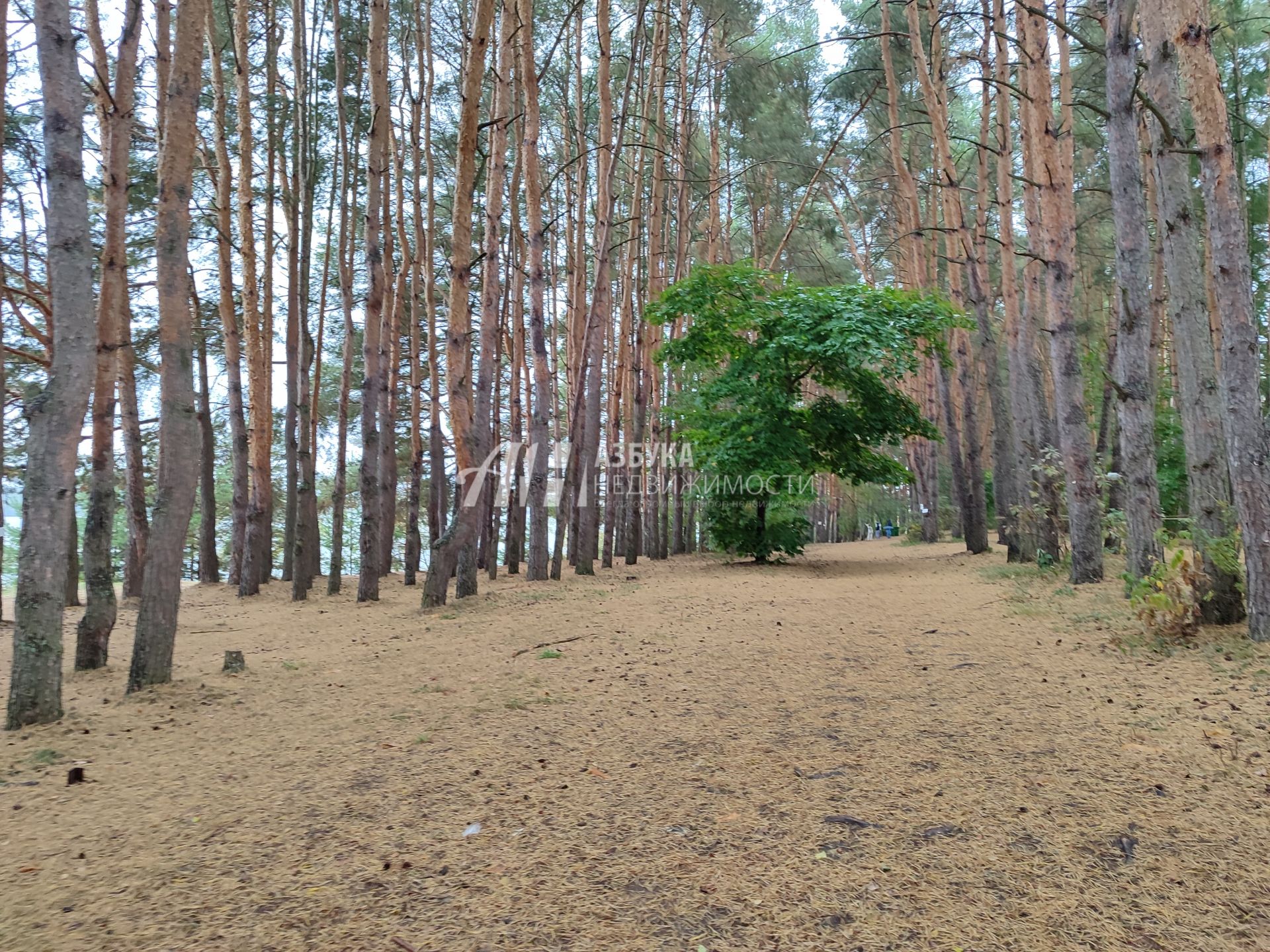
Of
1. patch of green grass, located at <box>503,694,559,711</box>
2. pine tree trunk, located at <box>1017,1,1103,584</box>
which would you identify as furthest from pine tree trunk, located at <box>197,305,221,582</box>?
pine tree trunk, located at <box>1017,1,1103,584</box>

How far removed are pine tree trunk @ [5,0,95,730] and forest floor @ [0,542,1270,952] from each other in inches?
15.2

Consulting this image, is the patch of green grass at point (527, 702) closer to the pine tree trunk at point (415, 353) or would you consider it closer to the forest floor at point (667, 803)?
the forest floor at point (667, 803)

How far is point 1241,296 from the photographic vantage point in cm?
425

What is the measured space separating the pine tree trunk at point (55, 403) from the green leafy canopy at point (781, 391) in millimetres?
9083

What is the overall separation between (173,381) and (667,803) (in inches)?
146

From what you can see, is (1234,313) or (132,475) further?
(132,475)

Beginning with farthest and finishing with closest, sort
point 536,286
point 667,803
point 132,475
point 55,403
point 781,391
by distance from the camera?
point 781,391 < point 132,475 < point 536,286 < point 55,403 < point 667,803

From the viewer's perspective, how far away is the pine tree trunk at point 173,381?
4449 millimetres

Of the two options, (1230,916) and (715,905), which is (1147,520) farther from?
(715,905)

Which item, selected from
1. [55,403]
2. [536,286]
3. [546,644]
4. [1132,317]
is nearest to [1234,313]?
[1132,317]

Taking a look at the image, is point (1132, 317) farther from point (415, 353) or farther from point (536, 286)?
point (415, 353)

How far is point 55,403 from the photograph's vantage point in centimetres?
366

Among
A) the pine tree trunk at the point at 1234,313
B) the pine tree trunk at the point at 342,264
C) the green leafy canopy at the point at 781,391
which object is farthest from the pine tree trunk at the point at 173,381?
the green leafy canopy at the point at 781,391

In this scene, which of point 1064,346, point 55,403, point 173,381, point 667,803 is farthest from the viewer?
point 1064,346
